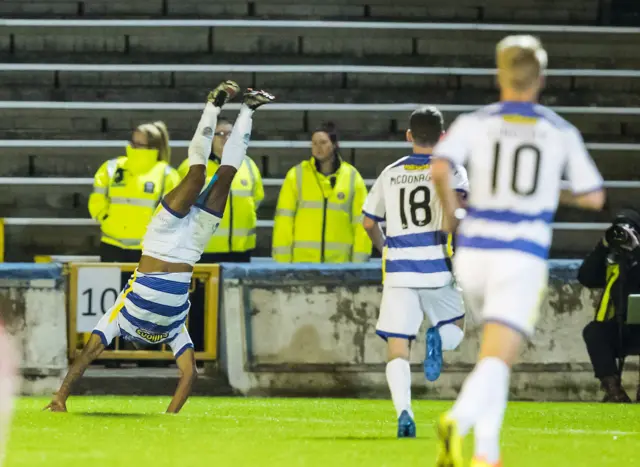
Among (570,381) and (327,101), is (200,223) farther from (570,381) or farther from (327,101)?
(327,101)

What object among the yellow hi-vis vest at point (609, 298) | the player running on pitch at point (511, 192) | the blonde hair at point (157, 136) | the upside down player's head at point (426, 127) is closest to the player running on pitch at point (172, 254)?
the upside down player's head at point (426, 127)

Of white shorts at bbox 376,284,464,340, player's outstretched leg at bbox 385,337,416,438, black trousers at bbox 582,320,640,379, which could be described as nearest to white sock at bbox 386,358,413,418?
player's outstretched leg at bbox 385,337,416,438

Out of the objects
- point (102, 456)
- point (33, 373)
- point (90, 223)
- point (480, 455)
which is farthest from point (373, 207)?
point (90, 223)

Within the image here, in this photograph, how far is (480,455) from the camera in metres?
6.12

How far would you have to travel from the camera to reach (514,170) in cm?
648

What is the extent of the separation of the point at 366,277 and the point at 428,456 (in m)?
4.94

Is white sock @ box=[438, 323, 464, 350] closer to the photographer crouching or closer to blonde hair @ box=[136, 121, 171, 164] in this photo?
the photographer crouching

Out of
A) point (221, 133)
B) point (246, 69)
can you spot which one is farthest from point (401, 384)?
point (246, 69)

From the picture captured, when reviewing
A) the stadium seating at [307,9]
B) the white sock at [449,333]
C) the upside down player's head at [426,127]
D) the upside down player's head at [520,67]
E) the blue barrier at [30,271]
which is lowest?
the blue barrier at [30,271]

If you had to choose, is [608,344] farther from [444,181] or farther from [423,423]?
[444,181]

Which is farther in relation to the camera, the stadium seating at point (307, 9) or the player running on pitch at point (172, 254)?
the stadium seating at point (307, 9)

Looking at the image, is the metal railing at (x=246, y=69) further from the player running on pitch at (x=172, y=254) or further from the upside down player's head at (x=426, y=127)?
the upside down player's head at (x=426, y=127)

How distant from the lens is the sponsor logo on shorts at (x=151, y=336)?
10.5m

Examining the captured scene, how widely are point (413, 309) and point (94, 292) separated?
4179mm
